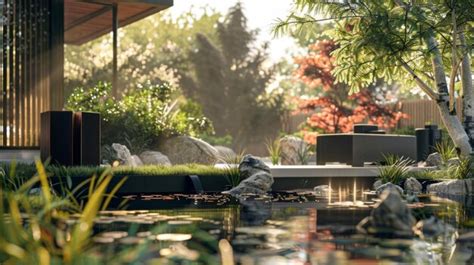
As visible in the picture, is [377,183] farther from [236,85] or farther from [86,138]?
[236,85]

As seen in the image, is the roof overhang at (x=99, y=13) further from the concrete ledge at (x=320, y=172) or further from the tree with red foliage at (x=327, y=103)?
the tree with red foliage at (x=327, y=103)

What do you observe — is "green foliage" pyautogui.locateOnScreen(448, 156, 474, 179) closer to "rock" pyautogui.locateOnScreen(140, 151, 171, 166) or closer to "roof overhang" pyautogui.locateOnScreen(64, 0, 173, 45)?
"rock" pyautogui.locateOnScreen(140, 151, 171, 166)

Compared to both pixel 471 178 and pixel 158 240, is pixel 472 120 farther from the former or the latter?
pixel 158 240

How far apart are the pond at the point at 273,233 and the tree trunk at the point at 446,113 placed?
314cm

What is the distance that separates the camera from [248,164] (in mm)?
9039

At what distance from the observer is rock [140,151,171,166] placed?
39.3 ft

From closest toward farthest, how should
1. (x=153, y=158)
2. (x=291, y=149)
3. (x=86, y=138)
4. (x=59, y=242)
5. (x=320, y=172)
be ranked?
(x=59, y=242)
(x=86, y=138)
(x=320, y=172)
(x=153, y=158)
(x=291, y=149)

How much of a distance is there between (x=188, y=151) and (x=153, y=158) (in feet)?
2.92

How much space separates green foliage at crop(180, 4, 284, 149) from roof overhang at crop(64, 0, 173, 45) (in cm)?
1218

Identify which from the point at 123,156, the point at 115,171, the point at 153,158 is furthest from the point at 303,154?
the point at 115,171

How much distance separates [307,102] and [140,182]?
11.2 metres

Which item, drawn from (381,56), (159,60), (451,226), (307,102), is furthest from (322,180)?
(159,60)

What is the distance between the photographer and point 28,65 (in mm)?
10625

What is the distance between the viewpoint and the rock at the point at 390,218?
15.7 ft
